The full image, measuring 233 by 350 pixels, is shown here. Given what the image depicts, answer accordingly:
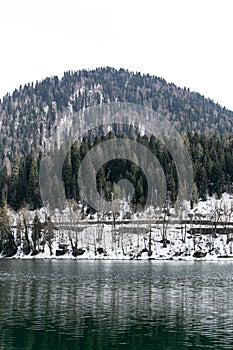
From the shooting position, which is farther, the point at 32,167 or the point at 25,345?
the point at 32,167

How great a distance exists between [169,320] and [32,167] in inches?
5404

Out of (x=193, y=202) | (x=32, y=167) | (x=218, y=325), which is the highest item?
(x=32, y=167)

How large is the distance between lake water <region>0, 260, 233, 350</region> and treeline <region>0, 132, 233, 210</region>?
9268 cm

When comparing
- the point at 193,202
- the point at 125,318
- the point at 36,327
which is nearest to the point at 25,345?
the point at 36,327

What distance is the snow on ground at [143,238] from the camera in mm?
116000

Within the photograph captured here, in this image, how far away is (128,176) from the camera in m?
166

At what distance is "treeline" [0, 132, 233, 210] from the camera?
6294 inches

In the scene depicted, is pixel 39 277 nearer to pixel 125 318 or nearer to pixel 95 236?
pixel 125 318

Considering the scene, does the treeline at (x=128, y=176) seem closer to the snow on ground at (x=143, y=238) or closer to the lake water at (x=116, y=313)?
the snow on ground at (x=143, y=238)

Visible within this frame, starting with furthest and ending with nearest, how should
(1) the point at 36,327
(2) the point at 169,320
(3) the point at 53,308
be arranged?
(3) the point at 53,308
(2) the point at 169,320
(1) the point at 36,327

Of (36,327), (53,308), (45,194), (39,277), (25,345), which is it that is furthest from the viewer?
(45,194)

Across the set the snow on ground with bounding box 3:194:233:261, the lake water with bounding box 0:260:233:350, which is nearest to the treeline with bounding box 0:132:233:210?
the snow on ground with bounding box 3:194:233:261

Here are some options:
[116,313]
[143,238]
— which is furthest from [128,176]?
[116,313]

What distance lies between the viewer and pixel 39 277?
6844cm
